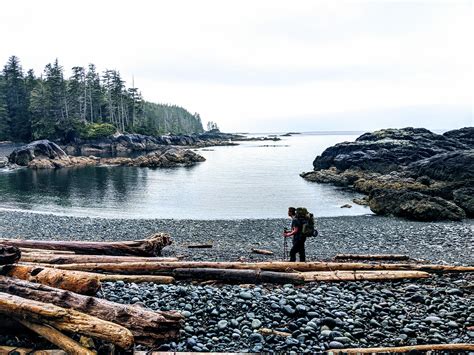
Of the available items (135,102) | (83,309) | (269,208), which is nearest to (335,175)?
(269,208)

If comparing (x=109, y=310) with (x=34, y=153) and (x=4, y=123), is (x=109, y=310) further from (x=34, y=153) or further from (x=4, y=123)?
(x=4, y=123)

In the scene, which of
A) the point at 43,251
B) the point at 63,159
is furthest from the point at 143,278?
the point at 63,159

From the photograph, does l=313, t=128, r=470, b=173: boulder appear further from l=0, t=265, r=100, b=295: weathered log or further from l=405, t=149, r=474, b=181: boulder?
l=0, t=265, r=100, b=295: weathered log

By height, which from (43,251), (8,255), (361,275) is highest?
(8,255)

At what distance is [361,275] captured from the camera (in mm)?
10180

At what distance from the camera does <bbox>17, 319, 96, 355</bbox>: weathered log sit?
5.54 m

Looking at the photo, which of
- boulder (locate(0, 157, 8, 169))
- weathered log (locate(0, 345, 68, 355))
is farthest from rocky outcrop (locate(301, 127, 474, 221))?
boulder (locate(0, 157, 8, 169))

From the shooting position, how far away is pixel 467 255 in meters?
17.1

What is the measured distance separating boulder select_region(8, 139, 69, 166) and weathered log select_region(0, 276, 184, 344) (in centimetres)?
7343

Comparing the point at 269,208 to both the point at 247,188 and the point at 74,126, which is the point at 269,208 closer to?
the point at 247,188

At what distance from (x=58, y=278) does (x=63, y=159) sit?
241ft

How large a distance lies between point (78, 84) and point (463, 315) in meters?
110

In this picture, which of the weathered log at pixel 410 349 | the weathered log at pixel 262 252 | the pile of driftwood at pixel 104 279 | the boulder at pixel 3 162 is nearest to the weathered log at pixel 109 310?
the pile of driftwood at pixel 104 279

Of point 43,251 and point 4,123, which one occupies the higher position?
point 4,123
